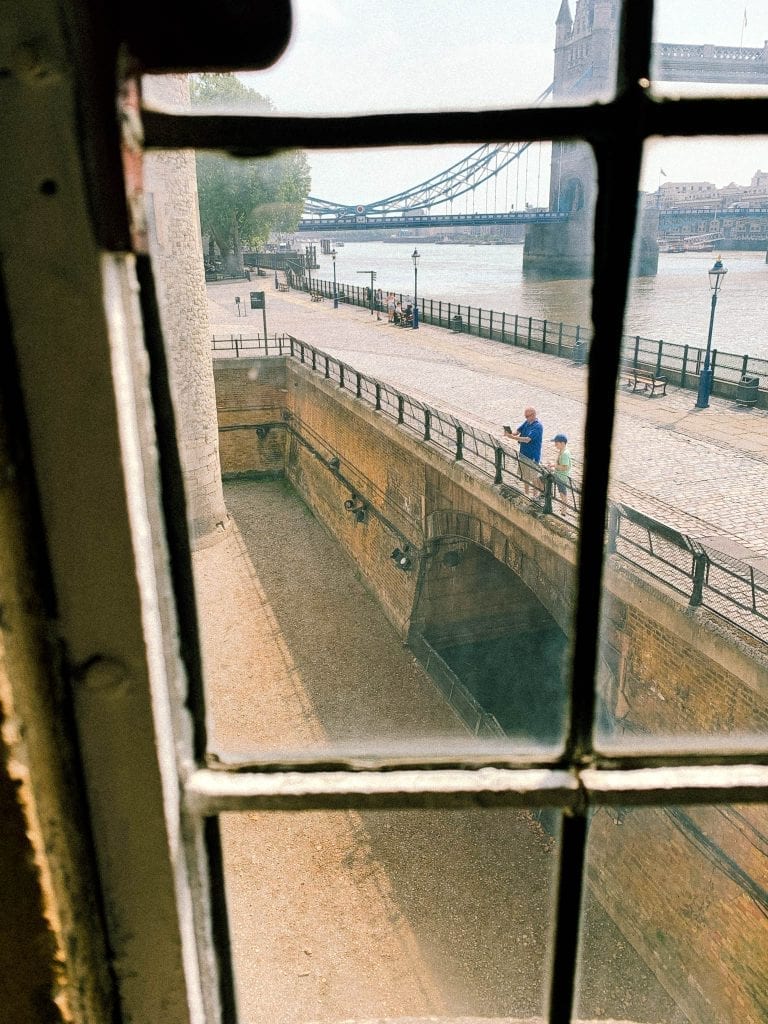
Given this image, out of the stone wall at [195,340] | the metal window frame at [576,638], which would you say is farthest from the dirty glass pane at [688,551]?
the stone wall at [195,340]

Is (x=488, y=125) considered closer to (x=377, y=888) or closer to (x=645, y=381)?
(x=377, y=888)

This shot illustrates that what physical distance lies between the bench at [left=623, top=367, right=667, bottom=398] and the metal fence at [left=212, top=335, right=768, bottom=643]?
331 centimetres

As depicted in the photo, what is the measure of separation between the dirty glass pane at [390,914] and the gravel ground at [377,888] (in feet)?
0.05

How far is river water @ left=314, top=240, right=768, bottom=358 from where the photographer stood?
22875 millimetres

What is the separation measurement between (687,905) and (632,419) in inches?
286

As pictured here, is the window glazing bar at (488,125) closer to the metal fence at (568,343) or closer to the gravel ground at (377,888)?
the metal fence at (568,343)

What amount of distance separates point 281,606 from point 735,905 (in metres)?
10.3

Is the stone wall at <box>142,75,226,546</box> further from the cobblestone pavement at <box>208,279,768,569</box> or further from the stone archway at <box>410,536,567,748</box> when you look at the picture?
the stone archway at <box>410,536,567,748</box>

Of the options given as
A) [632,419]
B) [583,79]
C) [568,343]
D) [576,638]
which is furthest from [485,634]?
[576,638]

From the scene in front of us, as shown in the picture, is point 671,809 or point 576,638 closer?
point 576,638

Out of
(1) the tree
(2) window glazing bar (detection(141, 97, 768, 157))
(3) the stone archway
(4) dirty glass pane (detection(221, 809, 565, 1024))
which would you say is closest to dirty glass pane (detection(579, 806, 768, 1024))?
(4) dirty glass pane (detection(221, 809, 565, 1024))

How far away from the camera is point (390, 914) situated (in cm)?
940

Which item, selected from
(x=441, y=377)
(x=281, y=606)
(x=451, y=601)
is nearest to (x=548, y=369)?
(x=441, y=377)

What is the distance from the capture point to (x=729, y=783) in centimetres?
89
